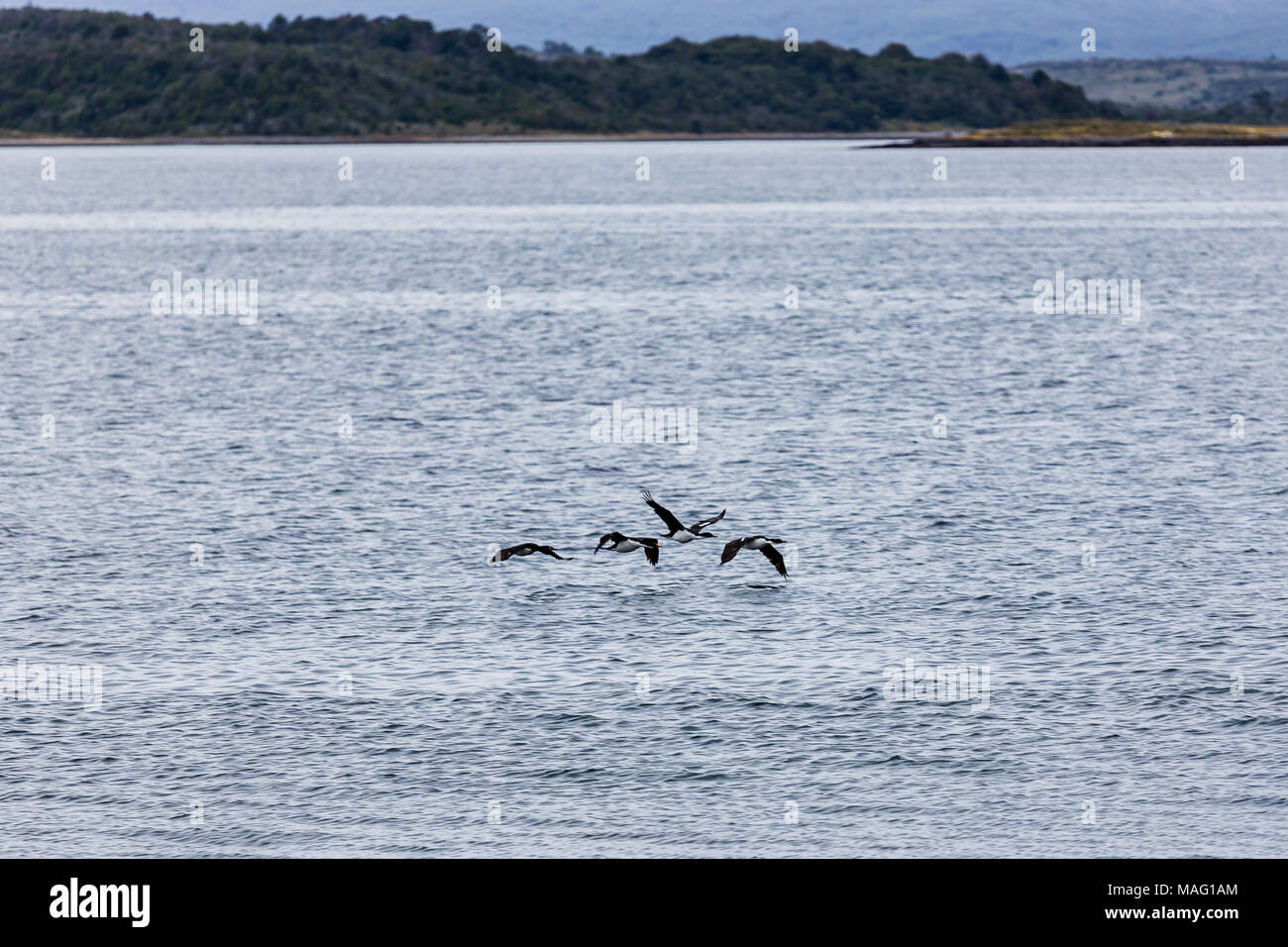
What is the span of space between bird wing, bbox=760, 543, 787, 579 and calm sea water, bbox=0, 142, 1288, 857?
21.6 inches

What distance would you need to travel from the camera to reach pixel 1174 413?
174 ft

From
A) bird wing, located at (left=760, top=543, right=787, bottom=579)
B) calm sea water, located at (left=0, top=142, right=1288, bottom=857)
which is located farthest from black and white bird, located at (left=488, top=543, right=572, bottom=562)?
bird wing, located at (left=760, top=543, right=787, bottom=579)

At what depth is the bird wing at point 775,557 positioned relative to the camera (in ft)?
102

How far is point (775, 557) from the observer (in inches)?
1245

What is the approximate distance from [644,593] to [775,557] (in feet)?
9.05

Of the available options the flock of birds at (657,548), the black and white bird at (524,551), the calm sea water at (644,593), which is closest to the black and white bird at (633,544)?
the flock of birds at (657,548)

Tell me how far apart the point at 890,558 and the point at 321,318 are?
54.3m

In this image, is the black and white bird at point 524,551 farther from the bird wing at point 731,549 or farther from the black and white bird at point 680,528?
the bird wing at point 731,549

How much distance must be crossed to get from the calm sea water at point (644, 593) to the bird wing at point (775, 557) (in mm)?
548

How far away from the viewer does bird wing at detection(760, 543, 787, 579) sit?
3120cm

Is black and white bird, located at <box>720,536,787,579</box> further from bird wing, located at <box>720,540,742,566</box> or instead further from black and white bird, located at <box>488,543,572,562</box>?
black and white bird, located at <box>488,543,572,562</box>

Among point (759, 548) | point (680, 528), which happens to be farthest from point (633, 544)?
point (759, 548)

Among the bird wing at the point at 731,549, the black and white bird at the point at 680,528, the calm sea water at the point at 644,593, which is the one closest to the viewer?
the calm sea water at the point at 644,593
